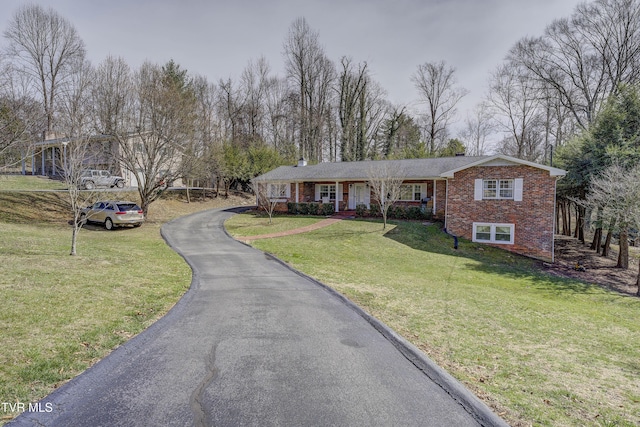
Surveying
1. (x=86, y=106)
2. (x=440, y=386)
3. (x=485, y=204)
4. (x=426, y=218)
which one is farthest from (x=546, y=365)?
(x=86, y=106)

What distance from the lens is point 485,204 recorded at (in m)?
19.1

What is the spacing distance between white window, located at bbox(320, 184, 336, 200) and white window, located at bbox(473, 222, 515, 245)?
1118 cm

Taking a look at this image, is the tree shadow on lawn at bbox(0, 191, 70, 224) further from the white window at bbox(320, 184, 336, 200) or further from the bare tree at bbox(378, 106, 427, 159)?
the bare tree at bbox(378, 106, 427, 159)

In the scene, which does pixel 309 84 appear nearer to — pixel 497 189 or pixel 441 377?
pixel 497 189

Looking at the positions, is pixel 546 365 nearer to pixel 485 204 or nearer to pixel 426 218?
pixel 485 204

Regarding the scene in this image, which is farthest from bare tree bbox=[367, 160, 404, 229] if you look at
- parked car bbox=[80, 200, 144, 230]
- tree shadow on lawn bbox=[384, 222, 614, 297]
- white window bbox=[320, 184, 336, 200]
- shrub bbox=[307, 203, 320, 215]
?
parked car bbox=[80, 200, 144, 230]

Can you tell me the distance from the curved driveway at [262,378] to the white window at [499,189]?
15192 mm

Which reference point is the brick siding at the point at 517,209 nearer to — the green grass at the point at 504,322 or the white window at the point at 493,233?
the white window at the point at 493,233

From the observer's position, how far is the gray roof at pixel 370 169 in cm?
2295

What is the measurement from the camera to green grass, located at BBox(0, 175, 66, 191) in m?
25.7

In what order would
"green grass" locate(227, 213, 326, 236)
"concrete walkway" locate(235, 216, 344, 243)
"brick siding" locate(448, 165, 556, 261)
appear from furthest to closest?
"green grass" locate(227, 213, 326, 236)
"brick siding" locate(448, 165, 556, 261)
"concrete walkway" locate(235, 216, 344, 243)

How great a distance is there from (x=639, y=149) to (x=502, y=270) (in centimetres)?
1053

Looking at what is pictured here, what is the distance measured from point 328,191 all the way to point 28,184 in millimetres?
23967

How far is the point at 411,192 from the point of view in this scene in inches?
958
